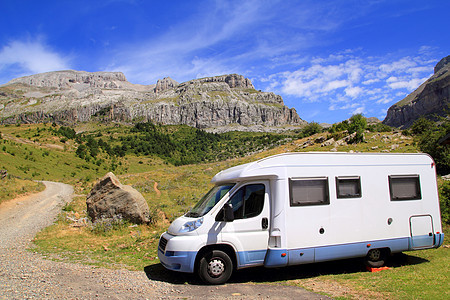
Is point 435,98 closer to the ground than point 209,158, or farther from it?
farther from it

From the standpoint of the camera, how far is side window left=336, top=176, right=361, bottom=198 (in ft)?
25.8

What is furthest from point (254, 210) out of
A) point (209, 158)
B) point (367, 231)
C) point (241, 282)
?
point (209, 158)

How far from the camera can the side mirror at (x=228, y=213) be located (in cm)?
695

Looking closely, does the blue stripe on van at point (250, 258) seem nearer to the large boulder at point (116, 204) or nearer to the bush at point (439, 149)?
the large boulder at point (116, 204)

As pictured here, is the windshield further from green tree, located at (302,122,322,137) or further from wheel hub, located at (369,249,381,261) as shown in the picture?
green tree, located at (302,122,322,137)

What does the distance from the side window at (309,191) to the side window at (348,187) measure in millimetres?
424

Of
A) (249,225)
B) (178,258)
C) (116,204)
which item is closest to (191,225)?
(178,258)

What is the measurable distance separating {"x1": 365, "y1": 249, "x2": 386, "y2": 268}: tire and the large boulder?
10809 millimetres

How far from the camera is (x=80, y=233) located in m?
13.3

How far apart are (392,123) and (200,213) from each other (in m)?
227

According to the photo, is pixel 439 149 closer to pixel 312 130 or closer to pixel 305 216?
pixel 305 216

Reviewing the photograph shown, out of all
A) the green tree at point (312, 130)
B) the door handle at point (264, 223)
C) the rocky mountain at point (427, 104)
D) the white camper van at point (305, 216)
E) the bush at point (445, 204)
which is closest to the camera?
the white camper van at point (305, 216)

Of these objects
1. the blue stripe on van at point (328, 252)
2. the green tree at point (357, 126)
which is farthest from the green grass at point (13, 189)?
the green tree at point (357, 126)

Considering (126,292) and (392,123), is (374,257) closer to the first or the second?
(126,292)
